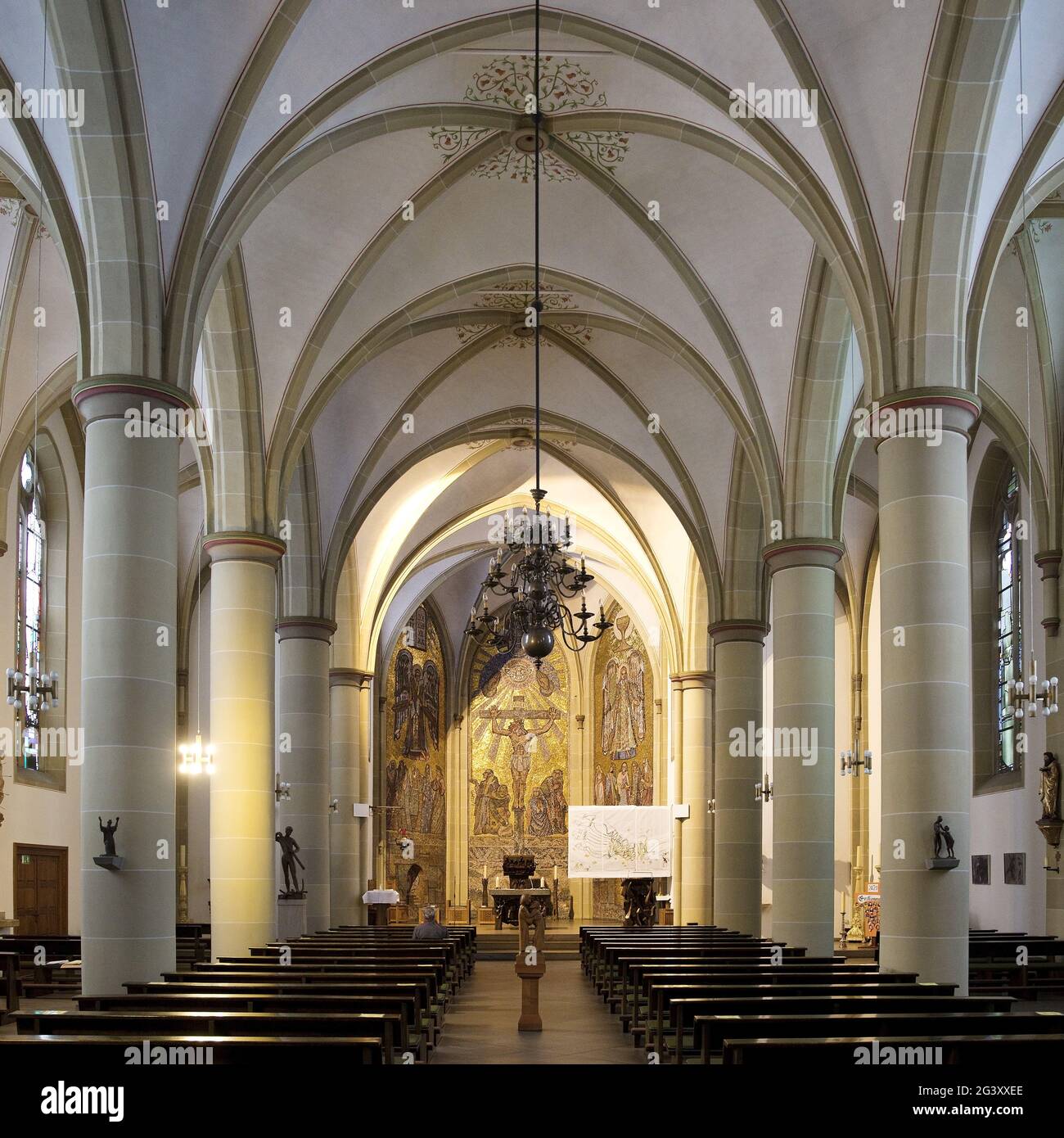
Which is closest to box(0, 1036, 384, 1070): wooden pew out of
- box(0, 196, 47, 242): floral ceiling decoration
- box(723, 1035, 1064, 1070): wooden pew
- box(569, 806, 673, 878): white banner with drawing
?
box(723, 1035, 1064, 1070): wooden pew

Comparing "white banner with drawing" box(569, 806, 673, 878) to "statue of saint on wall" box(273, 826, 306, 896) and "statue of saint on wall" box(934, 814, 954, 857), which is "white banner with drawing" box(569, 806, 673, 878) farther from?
"statue of saint on wall" box(934, 814, 954, 857)

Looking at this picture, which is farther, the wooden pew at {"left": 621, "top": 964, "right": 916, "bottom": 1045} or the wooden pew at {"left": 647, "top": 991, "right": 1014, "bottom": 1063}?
the wooden pew at {"left": 621, "top": 964, "right": 916, "bottom": 1045}

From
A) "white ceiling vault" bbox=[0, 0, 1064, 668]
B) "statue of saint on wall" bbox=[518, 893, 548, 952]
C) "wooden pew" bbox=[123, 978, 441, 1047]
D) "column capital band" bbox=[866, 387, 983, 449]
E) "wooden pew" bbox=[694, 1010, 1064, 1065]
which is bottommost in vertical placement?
"statue of saint on wall" bbox=[518, 893, 548, 952]

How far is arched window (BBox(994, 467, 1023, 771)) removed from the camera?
19766 millimetres

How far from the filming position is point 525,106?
45.8 feet

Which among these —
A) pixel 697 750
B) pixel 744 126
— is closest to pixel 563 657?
pixel 697 750

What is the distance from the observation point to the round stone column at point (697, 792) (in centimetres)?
2470

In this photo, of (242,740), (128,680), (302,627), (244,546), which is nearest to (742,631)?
(302,627)

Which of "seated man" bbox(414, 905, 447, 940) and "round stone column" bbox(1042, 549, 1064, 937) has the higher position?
"round stone column" bbox(1042, 549, 1064, 937)

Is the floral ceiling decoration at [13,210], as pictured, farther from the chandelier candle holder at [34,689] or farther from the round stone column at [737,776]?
the round stone column at [737,776]

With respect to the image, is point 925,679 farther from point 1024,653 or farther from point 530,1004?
point 1024,653

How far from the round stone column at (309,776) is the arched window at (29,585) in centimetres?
415

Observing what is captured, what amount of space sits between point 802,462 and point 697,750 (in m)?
10.1

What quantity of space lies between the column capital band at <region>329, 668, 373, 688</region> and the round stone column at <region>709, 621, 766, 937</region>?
8.19 metres
